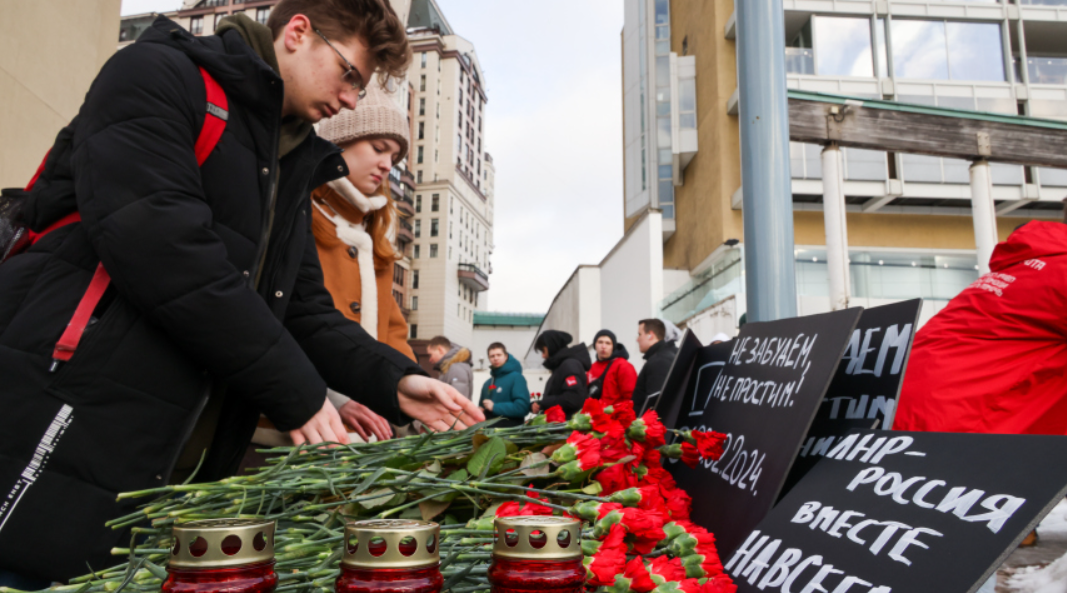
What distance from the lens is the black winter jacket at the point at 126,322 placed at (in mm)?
1107

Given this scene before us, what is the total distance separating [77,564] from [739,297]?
10.4 metres

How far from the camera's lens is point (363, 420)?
1.59 metres

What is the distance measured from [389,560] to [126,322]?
3.22 feet

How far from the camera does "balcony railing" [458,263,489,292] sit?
5631 centimetres

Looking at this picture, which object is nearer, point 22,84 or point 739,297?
point 22,84

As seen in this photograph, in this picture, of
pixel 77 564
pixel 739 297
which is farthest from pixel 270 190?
pixel 739 297

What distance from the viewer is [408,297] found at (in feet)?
173

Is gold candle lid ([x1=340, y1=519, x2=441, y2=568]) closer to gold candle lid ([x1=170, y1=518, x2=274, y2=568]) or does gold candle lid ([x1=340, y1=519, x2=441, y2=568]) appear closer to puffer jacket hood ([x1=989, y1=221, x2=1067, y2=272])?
gold candle lid ([x1=170, y1=518, x2=274, y2=568])

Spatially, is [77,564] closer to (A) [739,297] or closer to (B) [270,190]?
(B) [270,190]

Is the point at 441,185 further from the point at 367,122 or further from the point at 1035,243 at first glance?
the point at 1035,243

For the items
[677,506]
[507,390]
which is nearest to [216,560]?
[677,506]

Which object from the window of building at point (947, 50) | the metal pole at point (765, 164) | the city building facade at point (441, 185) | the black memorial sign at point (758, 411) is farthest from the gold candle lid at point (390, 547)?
the city building facade at point (441, 185)

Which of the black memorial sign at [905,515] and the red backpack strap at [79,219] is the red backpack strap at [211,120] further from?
the black memorial sign at [905,515]

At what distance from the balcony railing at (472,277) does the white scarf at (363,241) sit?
175 ft
